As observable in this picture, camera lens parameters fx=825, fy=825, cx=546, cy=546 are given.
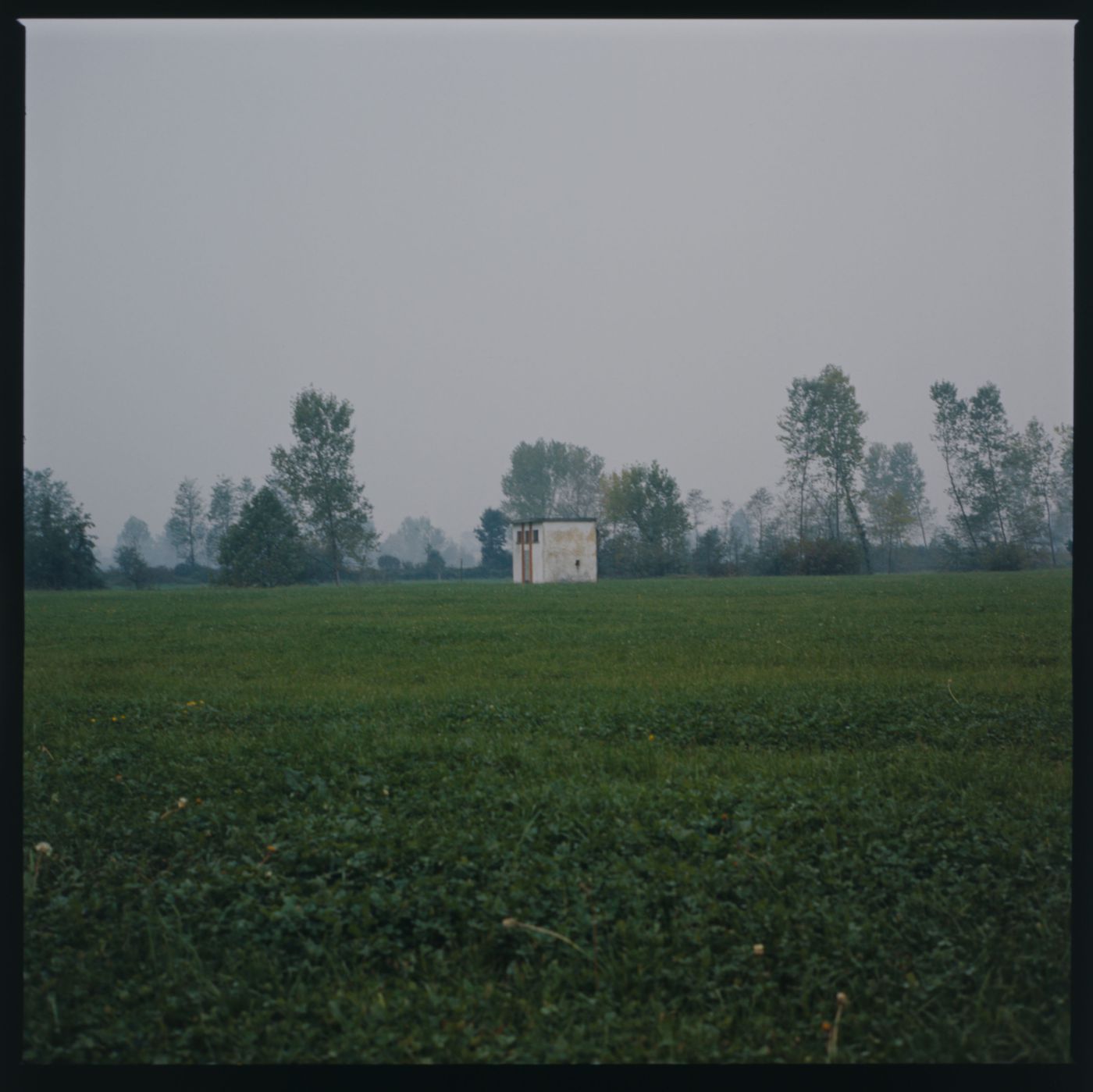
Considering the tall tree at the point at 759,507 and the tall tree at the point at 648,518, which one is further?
the tall tree at the point at 648,518

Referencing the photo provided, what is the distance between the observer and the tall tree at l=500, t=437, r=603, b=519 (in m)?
12.0

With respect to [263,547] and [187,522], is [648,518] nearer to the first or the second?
[263,547]

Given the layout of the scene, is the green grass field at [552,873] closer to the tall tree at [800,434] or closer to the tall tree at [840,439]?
the tall tree at [840,439]

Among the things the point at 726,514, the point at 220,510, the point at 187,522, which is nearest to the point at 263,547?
the point at 220,510

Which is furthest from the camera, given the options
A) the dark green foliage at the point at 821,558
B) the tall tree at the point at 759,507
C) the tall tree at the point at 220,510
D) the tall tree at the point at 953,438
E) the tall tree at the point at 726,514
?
the dark green foliage at the point at 821,558

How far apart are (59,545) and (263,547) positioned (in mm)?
4894

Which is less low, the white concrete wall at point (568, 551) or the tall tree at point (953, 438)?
the tall tree at point (953, 438)

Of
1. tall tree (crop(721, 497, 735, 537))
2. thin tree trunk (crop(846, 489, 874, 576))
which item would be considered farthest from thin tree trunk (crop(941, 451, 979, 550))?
tall tree (crop(721, 497, 735, 537))

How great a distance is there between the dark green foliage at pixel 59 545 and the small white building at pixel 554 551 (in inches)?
276

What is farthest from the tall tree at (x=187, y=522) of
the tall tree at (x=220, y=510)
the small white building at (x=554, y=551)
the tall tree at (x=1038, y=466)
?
the tall tree at (x=1038, y=466)

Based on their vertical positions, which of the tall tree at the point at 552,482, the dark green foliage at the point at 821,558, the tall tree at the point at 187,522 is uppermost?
the tall tree at the point at 552,482

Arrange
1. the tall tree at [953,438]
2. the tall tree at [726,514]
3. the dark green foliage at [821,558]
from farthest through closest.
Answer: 1. the dark green foliage at [821,558]
2. the tall tree at [726,514]
3. the tall tree at [953,438]

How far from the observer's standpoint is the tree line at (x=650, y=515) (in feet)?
29.6

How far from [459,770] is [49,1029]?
1.71m
